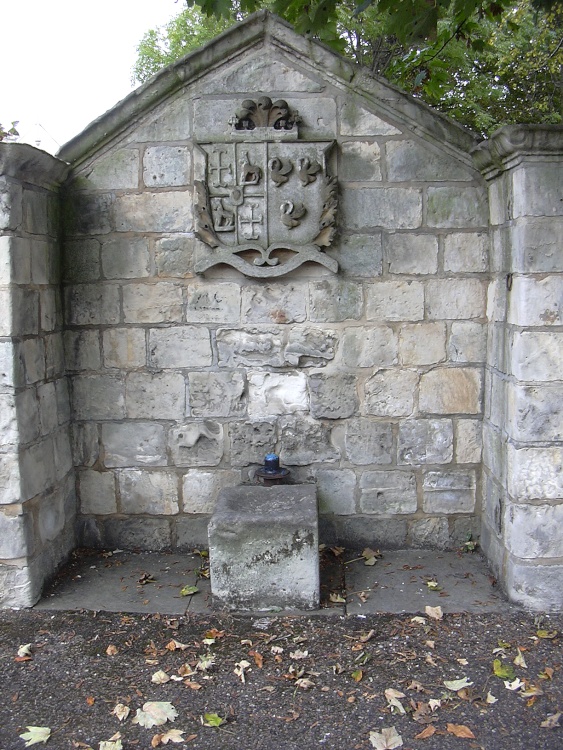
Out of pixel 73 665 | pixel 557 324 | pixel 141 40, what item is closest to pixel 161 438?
pixel 73 665

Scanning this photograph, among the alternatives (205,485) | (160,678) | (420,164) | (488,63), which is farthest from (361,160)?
(488,63)

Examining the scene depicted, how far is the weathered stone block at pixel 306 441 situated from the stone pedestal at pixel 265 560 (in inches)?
25.9

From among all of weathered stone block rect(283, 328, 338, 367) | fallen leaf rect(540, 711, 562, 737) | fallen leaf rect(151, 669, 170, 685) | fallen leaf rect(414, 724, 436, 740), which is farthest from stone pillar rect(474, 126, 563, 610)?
fallen leaf rect(151, 669, 170, 685)

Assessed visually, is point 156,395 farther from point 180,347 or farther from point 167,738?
point 167,738

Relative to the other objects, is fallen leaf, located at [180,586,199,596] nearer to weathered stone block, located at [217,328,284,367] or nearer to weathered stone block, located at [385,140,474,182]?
weathered stone block, located at [217,328,284,367]

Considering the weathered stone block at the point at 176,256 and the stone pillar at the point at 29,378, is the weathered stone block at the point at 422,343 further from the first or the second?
the stone pillar at the point at 29,378

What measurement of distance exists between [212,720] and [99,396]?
2.16m

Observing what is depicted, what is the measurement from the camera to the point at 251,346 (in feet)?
13.6

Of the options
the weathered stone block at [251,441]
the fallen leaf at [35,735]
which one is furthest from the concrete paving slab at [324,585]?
the fallen leaf at [35,735]

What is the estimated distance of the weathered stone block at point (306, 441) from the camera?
4.20 m

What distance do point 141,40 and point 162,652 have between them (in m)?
16.7

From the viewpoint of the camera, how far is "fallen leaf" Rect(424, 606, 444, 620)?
348 cm

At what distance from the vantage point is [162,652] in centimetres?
322

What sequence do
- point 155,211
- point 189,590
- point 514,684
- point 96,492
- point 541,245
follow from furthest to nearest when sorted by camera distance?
1. point 96,492
2. point 155,211
3. point 189,590
4. point 541,245
5. point 514,684
